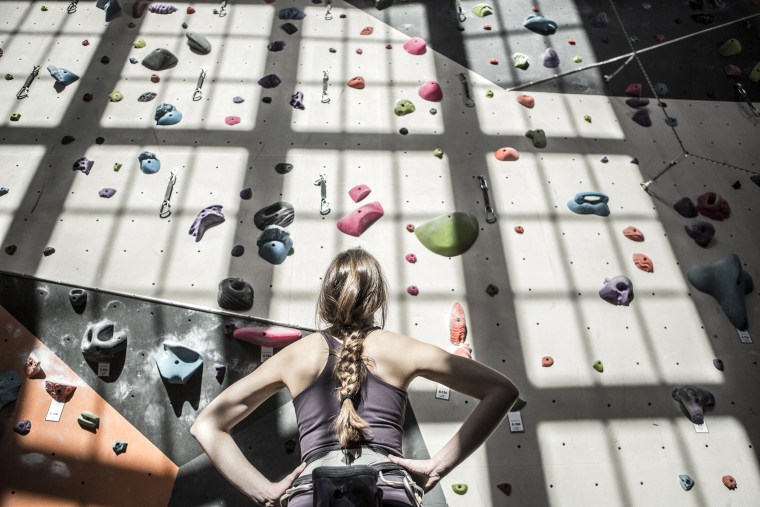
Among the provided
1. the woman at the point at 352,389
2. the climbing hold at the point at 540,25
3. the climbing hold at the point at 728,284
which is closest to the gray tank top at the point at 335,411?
the woman at the point at 352,389

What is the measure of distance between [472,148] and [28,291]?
3.01m

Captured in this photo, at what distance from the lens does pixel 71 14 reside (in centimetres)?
503

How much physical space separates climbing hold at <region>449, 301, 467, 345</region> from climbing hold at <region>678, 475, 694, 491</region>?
1295mm

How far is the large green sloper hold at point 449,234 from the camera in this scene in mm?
3678

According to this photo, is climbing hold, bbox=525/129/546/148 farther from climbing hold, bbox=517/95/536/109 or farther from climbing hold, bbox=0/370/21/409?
climbing hold, bbox=0/370/21/409

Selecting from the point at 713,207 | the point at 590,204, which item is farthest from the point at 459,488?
the point at 713,207

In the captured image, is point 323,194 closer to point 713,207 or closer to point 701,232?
point 701,232

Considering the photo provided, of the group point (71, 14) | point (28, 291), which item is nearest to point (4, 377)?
point (28, 291)

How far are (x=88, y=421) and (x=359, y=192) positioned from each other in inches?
81.0

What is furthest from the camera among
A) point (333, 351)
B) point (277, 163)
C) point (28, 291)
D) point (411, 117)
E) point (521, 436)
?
point (411, 117)

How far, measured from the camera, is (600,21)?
512 cm

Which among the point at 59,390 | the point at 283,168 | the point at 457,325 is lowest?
the point at 59,390

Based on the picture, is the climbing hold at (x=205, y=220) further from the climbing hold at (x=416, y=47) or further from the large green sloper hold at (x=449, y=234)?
the climbing hold at (x=416, y=47)

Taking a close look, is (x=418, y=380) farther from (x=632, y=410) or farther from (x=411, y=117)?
(x=411, y=117)
